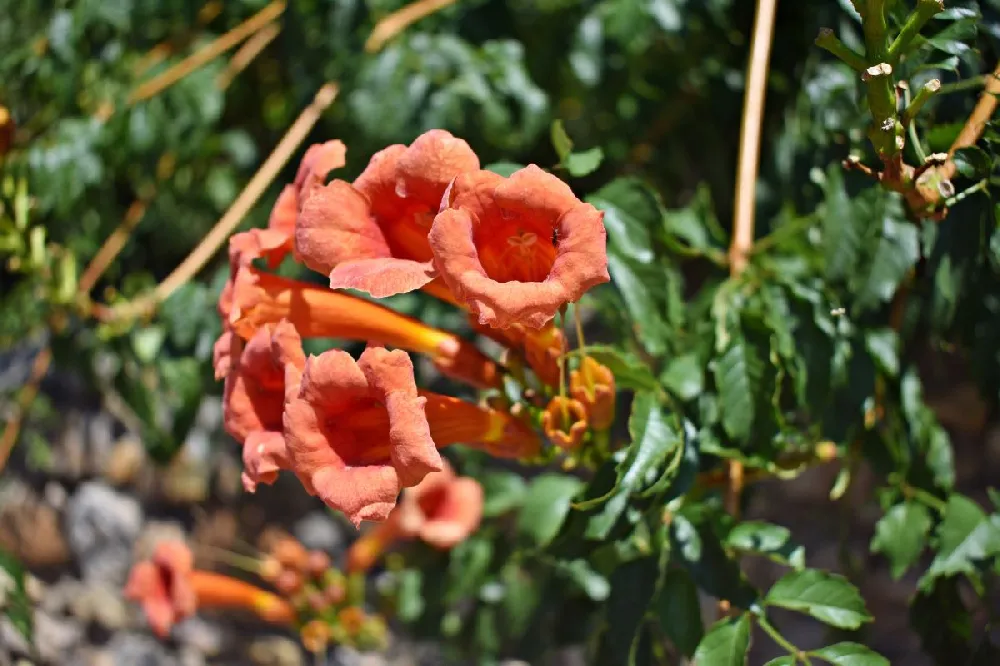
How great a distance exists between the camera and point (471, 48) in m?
2.24

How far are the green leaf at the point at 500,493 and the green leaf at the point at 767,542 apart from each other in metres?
0.98

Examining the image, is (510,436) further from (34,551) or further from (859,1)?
(34,551)

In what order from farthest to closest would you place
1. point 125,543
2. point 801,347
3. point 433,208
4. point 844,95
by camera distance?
point 125,543
point 844,95
point 801,347
point 433,208

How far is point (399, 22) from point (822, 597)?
1633 mm

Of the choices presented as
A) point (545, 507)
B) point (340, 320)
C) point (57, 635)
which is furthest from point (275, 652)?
point (340, 320)

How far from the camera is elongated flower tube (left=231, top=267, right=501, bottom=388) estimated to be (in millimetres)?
1373

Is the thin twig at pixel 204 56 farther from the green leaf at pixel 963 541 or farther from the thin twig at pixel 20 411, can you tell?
the green leaf at pixel 963 541

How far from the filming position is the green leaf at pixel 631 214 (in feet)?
5.29

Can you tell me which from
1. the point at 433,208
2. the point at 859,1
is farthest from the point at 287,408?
the point at 859,1

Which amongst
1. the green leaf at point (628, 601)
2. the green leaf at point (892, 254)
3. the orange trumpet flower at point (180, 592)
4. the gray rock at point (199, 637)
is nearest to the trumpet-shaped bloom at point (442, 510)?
the orange trumpet flower at point (180, 592)

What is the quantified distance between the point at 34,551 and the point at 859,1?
412cm

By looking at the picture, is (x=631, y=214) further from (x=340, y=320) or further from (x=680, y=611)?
(x=680, y=611)

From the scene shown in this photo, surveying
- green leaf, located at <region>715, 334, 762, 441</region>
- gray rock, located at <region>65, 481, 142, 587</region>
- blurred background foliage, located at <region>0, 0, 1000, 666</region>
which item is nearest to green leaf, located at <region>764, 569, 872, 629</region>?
blurred background foliage, located at <region>0, 0, 1000, 666</region>

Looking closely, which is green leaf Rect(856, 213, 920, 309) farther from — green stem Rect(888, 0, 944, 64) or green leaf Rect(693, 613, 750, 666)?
green leaf Rect(693, 613, 750, 666)
